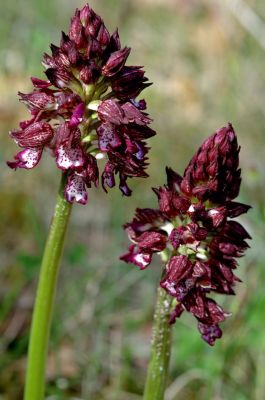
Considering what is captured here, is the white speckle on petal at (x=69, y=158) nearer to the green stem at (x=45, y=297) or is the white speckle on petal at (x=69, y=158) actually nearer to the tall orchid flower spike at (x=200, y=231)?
the green stem at (x=45, y=297)

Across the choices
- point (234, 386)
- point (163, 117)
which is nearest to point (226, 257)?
point (234, 386)

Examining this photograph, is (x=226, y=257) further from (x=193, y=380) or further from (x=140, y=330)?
(x=140, y=330)

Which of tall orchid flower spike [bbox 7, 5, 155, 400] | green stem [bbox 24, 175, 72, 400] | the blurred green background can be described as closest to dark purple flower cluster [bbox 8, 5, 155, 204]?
tall orchid flower spike [bbox 7, 5, 155, 400]

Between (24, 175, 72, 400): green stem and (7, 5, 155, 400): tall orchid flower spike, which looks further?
(24, 175, 72, 400): green stem

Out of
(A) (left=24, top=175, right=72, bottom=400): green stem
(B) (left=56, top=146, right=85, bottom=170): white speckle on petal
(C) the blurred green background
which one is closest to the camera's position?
(B) (left=56, top=146, right=85, bottom=170): white speckle on petal

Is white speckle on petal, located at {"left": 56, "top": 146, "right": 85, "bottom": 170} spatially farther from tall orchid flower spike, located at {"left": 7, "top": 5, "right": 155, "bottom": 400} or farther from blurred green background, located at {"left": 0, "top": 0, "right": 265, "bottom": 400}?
blurred green background, located at {"left": 0, "top": 0, "right": 265, "bottom": 400}

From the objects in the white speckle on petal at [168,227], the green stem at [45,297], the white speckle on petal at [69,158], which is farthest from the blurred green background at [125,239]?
the white speckle on petal at [69,158]
